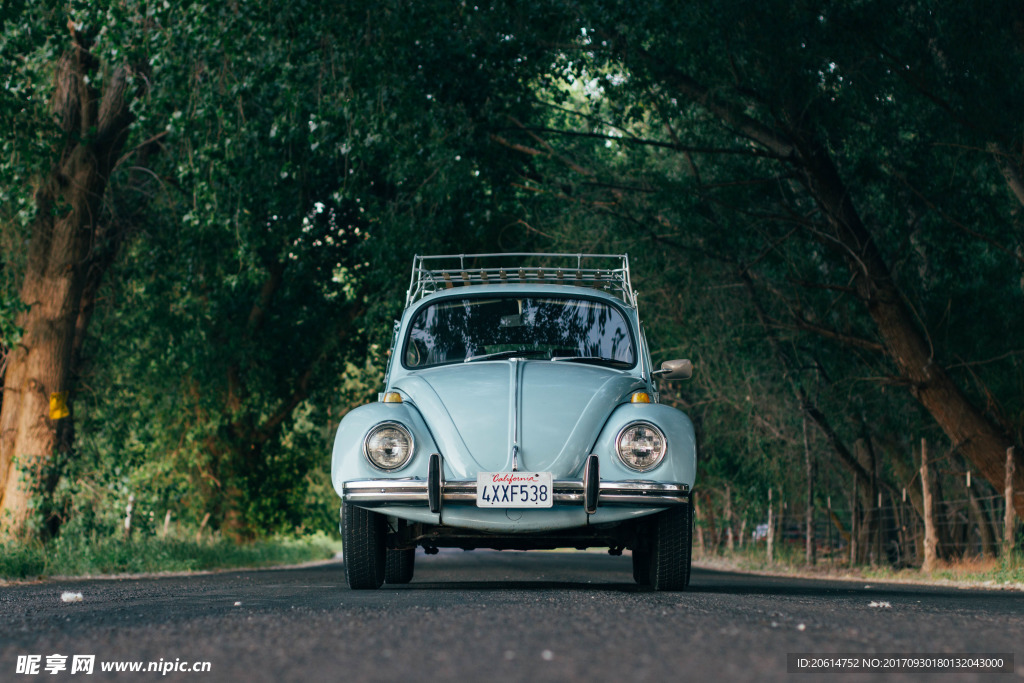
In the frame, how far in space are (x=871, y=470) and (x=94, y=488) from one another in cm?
1497

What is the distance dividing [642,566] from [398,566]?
205 centimetres

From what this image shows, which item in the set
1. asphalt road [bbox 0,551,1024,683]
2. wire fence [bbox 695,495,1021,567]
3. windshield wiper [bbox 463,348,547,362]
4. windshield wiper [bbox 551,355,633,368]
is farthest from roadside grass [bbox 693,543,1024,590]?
asphalt road [bbox 0,551,1024,683]

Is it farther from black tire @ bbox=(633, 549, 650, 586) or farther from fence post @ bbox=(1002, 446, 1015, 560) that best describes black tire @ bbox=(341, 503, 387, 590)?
fence post @ bbox=(1002, 446, 1015, 560)

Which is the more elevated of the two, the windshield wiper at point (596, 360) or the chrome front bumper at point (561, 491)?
the windshield wiper at point (596, 360)

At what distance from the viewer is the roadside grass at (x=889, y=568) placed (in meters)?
12.5

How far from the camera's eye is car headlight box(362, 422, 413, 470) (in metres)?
7.69

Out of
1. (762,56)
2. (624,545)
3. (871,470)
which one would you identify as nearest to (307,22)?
(762,56)

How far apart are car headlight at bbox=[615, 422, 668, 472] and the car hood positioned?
0.23 metres

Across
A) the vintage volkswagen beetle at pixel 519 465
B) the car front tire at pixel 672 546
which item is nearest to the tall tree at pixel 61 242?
the vintage volkswagen beetle at pixel 519 465

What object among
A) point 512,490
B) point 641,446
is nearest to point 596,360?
point 641,446

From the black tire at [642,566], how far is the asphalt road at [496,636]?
4.90 ft

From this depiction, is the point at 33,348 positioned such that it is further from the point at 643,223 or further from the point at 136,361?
the point at 643,223

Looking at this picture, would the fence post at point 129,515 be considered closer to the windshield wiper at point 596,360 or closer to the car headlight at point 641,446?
the windshield wiper at point 596,360

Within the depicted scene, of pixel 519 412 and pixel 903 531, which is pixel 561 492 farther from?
pixel 903 531
